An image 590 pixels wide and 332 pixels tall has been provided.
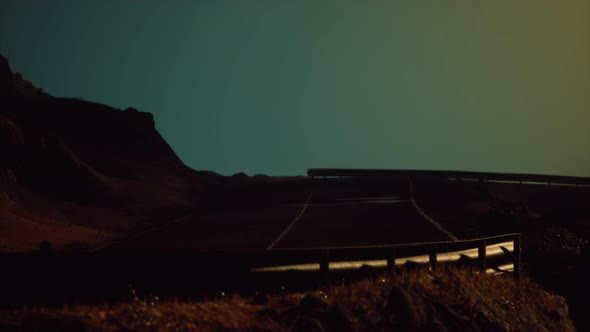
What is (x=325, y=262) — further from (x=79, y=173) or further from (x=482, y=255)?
(x=79, y=173)

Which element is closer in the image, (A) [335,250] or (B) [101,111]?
(A) [335,250]

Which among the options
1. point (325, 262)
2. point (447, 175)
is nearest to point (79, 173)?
point (447, 175)

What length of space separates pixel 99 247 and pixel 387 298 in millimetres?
14320

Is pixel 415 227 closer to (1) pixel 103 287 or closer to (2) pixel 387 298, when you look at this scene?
(2) pixel 387 298

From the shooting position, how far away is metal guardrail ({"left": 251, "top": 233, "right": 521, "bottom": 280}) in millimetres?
10000

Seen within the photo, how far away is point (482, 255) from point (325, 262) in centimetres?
394

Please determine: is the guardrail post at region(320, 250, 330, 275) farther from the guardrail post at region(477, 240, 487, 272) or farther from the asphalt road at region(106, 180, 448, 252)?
the asphalt road at region(106, 180, 448, 252)

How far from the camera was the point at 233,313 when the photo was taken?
8.95m

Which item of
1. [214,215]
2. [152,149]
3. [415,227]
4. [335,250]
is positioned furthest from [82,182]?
[335,250]

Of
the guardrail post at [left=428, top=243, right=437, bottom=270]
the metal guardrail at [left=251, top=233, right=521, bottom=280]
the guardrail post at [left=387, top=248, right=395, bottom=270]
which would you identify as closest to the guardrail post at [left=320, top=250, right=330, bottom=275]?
the metal guardrail at [left=251, top=233, right=521, bottom=280]

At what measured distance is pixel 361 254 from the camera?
10.8 meters

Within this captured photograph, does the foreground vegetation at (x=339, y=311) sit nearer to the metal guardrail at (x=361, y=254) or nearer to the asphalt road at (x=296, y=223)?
the metal guardrail at (x=361, y=254)

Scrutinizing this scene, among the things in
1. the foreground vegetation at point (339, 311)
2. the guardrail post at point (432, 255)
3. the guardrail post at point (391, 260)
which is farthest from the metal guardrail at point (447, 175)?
the guardrail post at point (391, 260)

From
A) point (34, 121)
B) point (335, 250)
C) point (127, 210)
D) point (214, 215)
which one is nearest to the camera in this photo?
point (335, 250)
